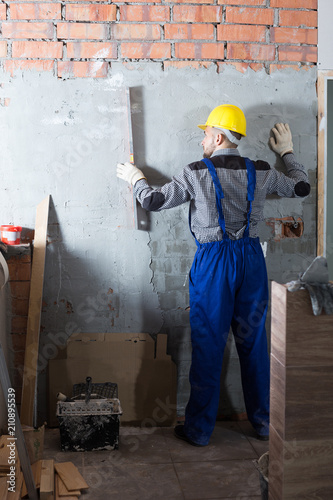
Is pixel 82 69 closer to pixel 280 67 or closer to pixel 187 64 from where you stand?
pixel 187 64

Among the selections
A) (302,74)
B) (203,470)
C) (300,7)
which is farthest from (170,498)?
(300,7)

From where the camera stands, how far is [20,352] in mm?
2916

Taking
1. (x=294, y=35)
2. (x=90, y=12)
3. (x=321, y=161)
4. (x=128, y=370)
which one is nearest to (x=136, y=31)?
(x=90, y=12)

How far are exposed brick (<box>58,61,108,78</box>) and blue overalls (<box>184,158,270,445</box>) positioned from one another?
0.81m

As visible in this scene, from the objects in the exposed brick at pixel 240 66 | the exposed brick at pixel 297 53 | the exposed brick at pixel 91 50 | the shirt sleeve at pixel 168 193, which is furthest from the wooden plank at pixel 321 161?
the exposed brick at pixel 91 50

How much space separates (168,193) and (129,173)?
0.88 ft

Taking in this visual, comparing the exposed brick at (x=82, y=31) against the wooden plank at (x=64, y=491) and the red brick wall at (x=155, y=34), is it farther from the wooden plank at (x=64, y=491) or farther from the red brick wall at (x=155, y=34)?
the wooden plank at (x=64, y=491)

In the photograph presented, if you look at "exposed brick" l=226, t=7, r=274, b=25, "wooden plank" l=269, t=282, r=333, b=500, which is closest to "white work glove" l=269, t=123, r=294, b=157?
"exposed brick" l=226, t=7, r=274, b=25

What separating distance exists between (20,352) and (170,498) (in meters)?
1.18

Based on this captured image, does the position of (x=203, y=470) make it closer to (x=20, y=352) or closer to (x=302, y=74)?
(x=20, y=352)

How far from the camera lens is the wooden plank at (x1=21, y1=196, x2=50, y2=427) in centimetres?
285

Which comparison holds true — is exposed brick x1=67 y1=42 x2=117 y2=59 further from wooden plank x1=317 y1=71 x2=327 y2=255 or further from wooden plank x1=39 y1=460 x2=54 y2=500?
wooden plank x1=39 y1=460 x2=54 y2=500

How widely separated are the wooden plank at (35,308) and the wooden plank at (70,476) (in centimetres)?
43

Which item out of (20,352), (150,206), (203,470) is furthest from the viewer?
(20,352)
